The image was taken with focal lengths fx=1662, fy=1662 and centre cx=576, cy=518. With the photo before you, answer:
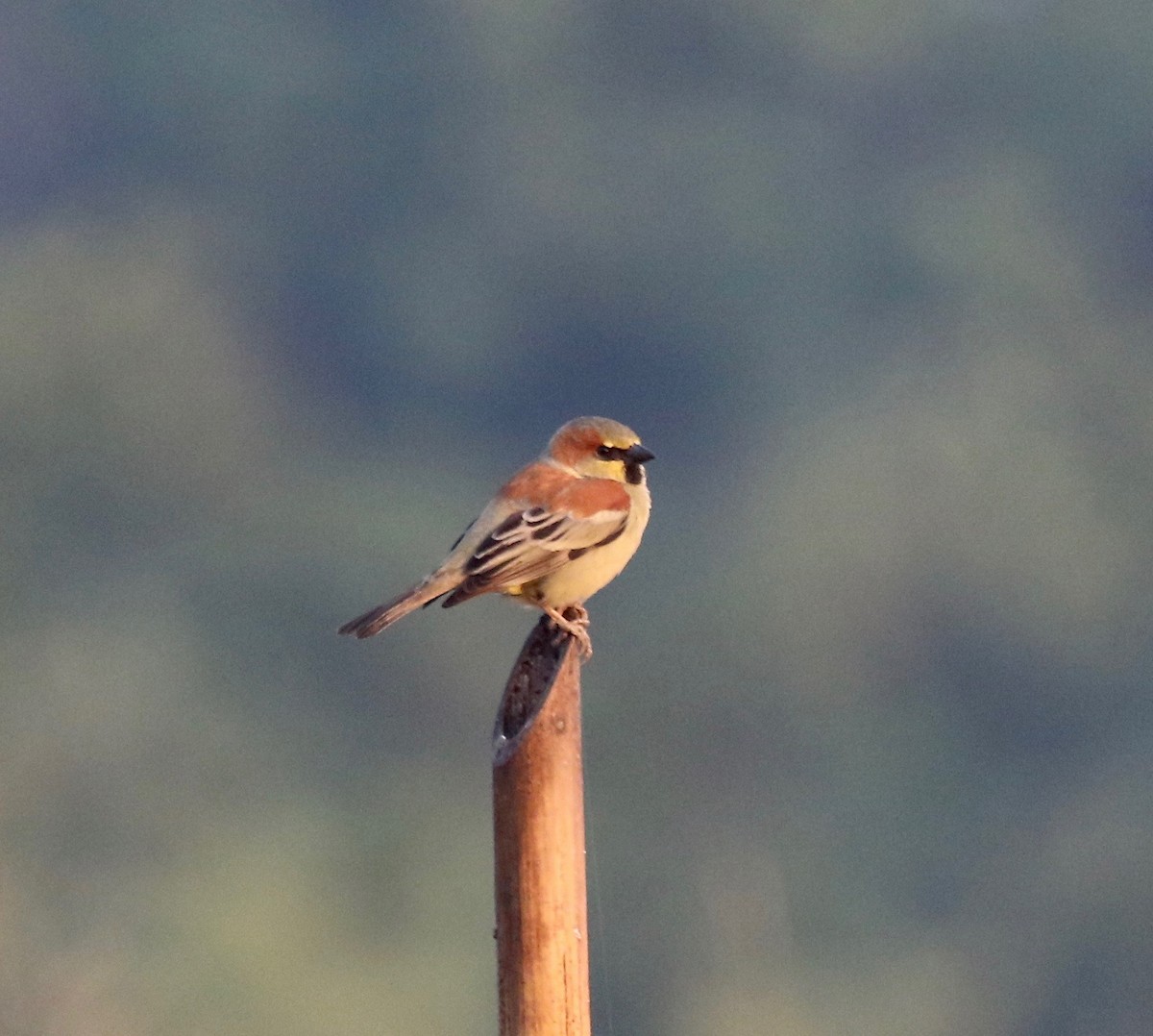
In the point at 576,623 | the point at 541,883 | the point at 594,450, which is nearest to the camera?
the point at 541,883

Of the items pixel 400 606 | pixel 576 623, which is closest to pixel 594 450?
pixel 576 623

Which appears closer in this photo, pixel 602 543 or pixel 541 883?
pixel 541 883

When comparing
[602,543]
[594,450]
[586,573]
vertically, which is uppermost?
[594,450]

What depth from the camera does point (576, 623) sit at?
19.1 feet

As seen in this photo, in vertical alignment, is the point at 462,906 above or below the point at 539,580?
above

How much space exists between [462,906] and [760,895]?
7064mm

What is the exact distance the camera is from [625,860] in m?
13.5

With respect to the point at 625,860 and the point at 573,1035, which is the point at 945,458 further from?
the point at 573,1035

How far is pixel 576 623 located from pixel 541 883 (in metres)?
2.04

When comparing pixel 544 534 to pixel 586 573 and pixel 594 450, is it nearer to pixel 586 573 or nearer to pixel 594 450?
pixel 586 573

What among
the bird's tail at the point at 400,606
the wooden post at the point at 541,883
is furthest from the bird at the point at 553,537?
the wooden post at the point at 541,883

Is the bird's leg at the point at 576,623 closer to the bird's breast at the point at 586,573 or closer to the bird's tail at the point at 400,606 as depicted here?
the bird's breast at the point at 586,573

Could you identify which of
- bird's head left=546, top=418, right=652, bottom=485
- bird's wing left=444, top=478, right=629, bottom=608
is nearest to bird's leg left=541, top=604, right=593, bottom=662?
bird's wing left=444, top=478, right=629, bottom=608

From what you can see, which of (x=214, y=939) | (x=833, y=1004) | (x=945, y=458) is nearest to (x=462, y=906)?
(x=214, y=939)
